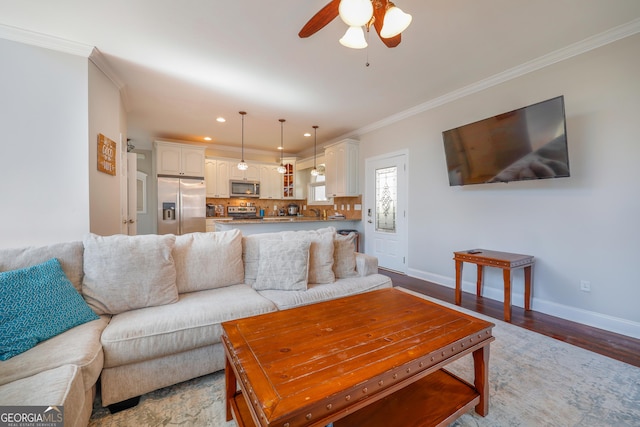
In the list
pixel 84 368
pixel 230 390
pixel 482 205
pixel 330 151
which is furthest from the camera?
pixel 330 151

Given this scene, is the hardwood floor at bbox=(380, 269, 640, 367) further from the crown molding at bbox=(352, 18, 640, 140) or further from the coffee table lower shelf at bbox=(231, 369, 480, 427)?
the crown molding at bbox=(352, 18, 640, 140)

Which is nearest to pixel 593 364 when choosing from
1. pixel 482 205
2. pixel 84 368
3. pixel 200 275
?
pixel 482 205

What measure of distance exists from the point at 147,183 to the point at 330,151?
431cm

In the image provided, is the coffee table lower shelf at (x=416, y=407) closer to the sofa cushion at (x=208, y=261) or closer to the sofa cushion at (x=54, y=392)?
the sofa cushion at (x=54, y=392)

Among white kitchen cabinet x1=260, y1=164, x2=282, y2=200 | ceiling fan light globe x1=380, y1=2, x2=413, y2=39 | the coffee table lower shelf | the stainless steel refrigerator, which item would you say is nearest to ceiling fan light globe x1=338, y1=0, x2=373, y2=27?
ceiling fan light globe x1=380, y1=2, x2=413, y2=39

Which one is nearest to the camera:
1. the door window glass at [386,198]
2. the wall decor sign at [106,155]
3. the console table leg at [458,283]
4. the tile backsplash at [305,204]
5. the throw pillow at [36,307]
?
the throw pillow at [36,307]

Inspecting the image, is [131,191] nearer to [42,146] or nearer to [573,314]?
[42,146]

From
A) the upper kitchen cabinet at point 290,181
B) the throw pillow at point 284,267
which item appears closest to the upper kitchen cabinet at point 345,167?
the upper kitchen cabinet at point 290,181

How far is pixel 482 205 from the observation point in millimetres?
3371

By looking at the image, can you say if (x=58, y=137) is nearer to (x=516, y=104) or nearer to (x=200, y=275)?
(x=200, y=275)

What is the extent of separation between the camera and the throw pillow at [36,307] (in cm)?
127

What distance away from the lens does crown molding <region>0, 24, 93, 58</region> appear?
7.61 feet

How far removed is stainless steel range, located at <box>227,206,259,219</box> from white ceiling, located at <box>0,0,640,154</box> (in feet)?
9.42

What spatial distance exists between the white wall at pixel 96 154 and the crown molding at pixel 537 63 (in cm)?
401
